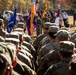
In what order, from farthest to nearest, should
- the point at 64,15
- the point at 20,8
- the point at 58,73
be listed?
the point at 20,8, the point at 64,15, the point at 58,73

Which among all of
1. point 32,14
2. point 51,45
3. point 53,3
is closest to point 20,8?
point 53,3

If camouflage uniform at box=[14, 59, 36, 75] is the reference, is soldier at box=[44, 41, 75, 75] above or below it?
above

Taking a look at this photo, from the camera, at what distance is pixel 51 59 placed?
536cm

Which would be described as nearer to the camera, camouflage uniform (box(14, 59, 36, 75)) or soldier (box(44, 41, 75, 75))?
soldier (box(44, 41, 75, 75))

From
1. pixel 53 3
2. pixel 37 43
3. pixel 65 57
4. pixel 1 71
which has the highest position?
pixel 1 71

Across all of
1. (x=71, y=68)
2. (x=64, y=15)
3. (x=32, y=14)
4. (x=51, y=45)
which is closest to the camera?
(x=71, y=68)

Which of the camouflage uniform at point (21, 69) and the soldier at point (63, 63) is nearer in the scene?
the soldier at point (63, 63)

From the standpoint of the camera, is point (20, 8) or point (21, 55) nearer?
point (21, 55)

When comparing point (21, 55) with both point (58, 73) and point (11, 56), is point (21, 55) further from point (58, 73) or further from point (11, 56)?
point (11, 56)

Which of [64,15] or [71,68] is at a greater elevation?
[71,68]

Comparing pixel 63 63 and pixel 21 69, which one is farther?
pixel 21 69

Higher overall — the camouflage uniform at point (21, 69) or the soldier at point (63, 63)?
the soldier at point (63, 63)

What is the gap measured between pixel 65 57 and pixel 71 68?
0.90m

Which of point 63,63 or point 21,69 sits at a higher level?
point 63,63
